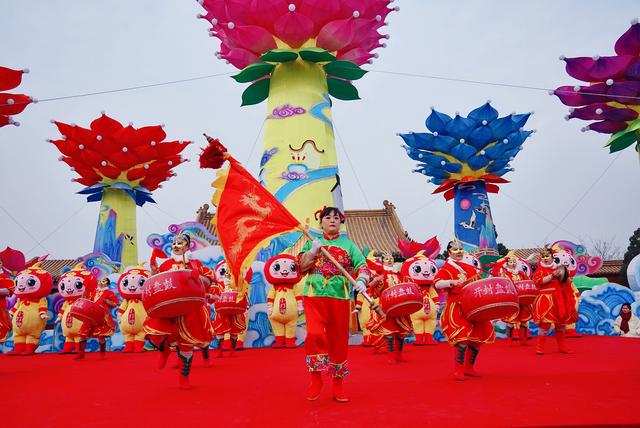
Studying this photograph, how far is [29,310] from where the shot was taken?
9008 millimetres

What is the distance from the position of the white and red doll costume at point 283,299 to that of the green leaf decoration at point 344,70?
451cm

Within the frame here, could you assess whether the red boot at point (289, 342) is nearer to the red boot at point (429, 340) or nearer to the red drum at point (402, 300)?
the red boot at point (429, 340)

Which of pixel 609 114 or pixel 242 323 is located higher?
pixel 609 114

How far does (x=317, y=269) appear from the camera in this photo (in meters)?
3.97

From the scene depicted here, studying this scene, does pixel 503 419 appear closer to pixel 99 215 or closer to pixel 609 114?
pixel 609 114

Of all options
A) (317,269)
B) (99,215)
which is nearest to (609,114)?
(317,269)

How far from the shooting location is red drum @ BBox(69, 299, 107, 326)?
7.71 metres

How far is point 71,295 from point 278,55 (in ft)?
19.8

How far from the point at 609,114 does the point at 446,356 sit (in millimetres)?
5845

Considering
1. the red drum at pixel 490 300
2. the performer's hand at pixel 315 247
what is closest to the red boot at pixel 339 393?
the performer's hand at pixel 315 247

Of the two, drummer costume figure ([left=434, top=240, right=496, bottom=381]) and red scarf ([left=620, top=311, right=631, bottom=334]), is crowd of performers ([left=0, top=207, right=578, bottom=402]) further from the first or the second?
red scarf ([left=620, top=311, right=631, bottom=334])

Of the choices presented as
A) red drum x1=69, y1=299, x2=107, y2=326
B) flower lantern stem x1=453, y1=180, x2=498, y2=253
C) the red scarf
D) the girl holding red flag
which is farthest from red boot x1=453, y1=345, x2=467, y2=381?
flower lantern stem x1=453, y1=180, x2=498, y2=253

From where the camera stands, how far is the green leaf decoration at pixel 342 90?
1178cm

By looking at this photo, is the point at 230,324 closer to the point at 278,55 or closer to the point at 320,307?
the point at 320,307
